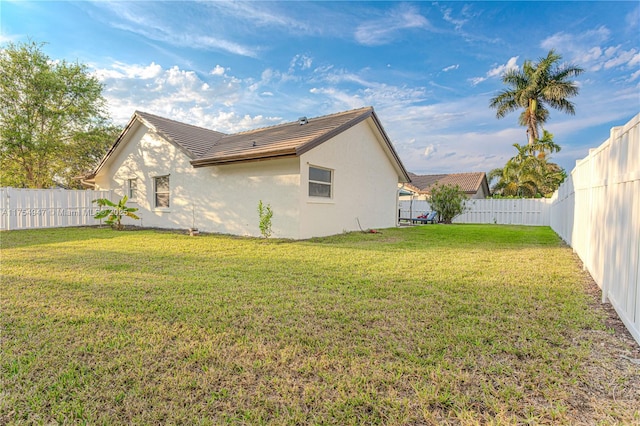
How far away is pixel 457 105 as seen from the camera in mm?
17062

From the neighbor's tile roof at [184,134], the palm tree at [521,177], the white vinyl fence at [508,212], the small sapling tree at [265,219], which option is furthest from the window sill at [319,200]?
the palm tree at [521,177]

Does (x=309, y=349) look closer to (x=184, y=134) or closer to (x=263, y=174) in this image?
(x=263, y=174)

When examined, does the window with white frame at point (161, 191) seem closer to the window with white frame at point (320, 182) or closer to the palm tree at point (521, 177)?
the window with white frame at point (320, 182)

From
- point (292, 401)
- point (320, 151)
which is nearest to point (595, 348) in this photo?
point (292, 401)

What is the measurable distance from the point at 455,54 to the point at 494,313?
13.8 meters

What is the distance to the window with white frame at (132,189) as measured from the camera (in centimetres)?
1512

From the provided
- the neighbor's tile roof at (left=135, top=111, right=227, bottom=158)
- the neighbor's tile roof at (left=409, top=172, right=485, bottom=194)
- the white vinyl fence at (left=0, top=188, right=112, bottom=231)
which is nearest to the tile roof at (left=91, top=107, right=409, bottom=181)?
the neighbor's tile roof at (left=135, top=111, right=227, bottom=158)

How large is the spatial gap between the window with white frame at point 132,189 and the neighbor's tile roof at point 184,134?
11.1ft

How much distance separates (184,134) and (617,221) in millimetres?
14890

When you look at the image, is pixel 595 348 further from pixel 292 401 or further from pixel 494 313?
pixel 292 401

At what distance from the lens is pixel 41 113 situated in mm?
18031

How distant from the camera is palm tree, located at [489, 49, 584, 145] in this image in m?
25.8

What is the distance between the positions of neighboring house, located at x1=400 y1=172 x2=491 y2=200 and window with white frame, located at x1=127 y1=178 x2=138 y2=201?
874 inches

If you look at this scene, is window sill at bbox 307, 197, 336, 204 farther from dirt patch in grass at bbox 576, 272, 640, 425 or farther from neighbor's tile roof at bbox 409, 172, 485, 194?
neighbor's tile roof at bbox 409, 172, 485, 194
